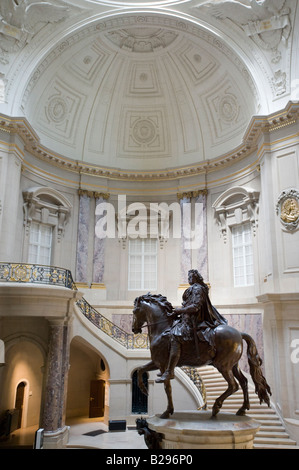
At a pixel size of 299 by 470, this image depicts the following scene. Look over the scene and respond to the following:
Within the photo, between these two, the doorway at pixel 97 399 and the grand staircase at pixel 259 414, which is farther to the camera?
the doorway at pixel 97 399

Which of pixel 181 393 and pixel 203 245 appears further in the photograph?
pixel 203 245

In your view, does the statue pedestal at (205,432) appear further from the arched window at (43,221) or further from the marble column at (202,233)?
the arched window at (43,221)

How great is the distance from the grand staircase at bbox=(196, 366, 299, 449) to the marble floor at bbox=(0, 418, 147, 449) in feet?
8.89

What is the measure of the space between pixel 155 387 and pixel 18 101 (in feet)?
39.0

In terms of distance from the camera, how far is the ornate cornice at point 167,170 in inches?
572

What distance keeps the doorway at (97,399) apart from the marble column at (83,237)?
14.7ft

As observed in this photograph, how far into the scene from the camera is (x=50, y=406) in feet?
39.2

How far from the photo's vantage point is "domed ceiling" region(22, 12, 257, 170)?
56.2 feet

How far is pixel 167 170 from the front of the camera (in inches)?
786

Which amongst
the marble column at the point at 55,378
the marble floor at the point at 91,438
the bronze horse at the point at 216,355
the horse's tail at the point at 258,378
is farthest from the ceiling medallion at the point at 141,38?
the marble floor at the point at 91,438

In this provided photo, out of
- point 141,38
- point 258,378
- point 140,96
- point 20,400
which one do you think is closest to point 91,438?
point 20,400

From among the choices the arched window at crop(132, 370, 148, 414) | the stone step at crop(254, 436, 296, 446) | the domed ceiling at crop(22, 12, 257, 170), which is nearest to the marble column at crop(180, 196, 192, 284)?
the domed ceiling at crop(22, 12, 257, 170)
